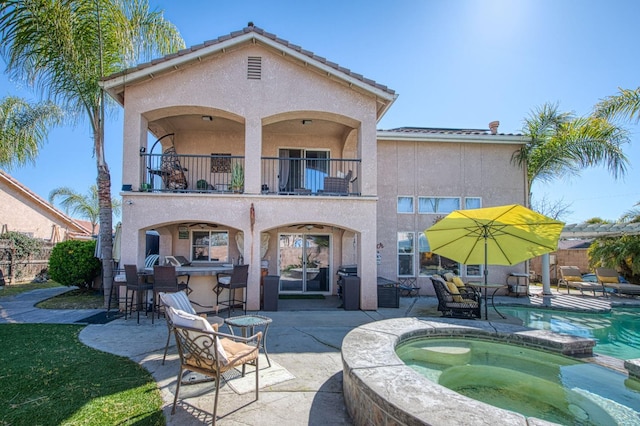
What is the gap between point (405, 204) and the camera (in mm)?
13711

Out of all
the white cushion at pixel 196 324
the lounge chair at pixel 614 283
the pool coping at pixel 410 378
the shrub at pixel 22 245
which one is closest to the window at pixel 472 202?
the lounge chair at pixel 614 283

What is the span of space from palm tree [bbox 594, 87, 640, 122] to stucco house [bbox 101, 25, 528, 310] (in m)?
5.08

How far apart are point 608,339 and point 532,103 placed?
997cm

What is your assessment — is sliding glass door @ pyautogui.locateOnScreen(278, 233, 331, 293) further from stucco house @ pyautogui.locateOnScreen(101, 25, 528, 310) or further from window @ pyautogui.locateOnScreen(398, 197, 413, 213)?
window @ pyautogui.locateOnScreen(398, 197, 413, 213)

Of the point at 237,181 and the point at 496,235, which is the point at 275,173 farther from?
the point at 496,235

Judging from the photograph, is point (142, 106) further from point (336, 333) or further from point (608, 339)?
point (608, 339)

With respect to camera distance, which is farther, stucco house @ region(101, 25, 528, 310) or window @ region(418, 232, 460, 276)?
window @ region(418, 232, 460, 276)

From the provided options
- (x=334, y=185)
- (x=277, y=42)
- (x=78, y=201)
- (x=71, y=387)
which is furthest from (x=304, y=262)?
(x=78, y=201)

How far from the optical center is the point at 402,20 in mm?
10219

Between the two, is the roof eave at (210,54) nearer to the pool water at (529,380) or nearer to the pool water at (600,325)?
the pool water at (529,380)

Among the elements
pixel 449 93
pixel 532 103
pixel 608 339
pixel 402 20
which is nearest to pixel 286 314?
pixel 608 339

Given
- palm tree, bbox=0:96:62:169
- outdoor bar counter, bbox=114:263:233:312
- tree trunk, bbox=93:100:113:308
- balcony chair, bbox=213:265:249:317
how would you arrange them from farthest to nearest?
palm tree, bbox=0:96:62:169, tree trunk, bbox=93:100:113:308, outdoor bar counter, bbox=114:263:233:312, balcony chair, bbox=213:265:249:317

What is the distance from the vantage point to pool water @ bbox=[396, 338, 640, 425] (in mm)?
4176

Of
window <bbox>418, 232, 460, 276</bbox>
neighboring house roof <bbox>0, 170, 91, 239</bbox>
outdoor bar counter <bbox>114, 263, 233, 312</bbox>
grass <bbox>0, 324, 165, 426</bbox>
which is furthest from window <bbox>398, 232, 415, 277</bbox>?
neighboring house roof <bbox>0, 170, 91, 239</bbox>
